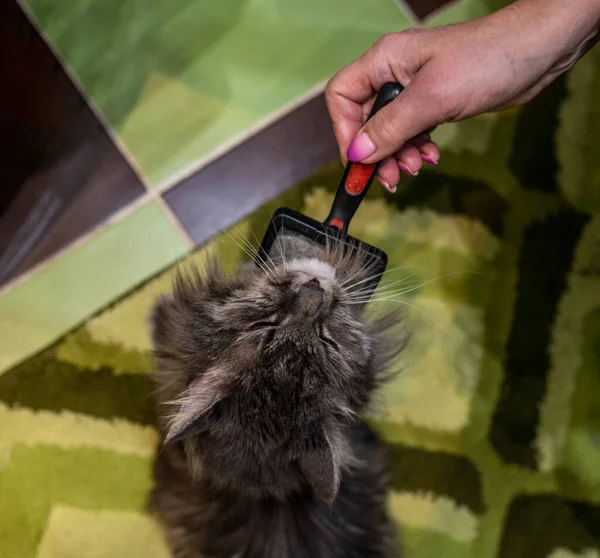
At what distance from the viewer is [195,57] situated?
5.07 ft

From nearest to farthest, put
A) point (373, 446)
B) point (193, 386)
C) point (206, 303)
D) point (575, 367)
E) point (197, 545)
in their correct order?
point (193, 386) → point (206, 303) → point (197, 545) → point (373, 446) → point (575, 367)

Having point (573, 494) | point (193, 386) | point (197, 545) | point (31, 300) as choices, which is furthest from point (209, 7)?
point (573, 494)

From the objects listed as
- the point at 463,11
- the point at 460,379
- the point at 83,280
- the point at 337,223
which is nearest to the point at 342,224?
the point at 337,223

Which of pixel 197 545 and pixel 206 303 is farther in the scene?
pixel 197 545

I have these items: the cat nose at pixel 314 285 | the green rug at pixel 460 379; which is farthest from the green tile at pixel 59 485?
the cat nose at pixel 314 285

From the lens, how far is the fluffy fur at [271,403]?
861 millimetres

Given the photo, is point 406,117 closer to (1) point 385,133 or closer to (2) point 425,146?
(1) point 385,133

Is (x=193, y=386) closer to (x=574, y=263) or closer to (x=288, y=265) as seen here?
(x=288, y=265)

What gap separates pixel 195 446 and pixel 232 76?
1.02 metres

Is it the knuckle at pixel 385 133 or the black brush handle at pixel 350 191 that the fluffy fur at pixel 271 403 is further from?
the knuckle at pixel 385 133

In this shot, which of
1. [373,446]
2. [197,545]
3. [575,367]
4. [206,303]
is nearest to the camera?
[206,303]

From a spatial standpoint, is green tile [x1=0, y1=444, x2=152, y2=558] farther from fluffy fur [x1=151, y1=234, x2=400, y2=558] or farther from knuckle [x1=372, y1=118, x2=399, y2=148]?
knuckle [x1=372, y1=118, x2=399, y2=148]

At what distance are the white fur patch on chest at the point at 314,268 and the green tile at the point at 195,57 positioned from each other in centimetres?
64

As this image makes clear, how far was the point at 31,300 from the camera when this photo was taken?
56.5 inches
